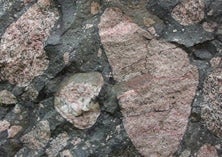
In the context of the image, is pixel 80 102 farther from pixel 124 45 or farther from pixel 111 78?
pixel 124 45

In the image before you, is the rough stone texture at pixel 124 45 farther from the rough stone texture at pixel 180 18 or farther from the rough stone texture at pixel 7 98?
the rough stone texture at pixel 7 98

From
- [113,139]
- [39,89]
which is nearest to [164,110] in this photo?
[113,139]

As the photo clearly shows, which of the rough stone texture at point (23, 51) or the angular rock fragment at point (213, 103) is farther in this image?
the rough stone texture at point (23, 51)

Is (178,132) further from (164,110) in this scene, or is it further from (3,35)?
(3,35)

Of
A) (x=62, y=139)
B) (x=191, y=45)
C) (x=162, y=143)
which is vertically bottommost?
(x=162, y=143)

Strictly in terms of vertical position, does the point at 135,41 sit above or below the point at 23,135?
above

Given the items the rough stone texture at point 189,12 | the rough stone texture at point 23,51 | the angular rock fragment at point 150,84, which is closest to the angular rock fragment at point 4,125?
the rough stone texture at point 23,51

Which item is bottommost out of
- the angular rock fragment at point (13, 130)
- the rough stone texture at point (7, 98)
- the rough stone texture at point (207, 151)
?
the rough stone texture at point (207, 151)
